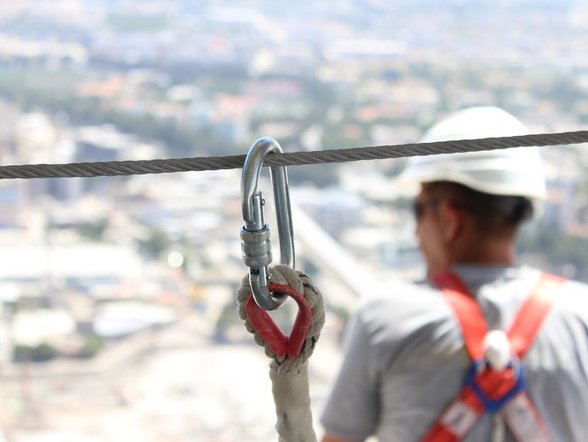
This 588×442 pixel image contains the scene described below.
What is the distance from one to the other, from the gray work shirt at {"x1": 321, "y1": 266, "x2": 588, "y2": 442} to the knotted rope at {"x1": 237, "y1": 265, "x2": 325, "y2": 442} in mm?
508

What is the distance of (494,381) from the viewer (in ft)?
3.45

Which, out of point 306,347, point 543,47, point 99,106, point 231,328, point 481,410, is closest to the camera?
point 306,347

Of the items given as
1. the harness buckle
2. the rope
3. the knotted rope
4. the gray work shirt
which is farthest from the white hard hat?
the knotted rope

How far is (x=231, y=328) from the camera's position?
9039mm

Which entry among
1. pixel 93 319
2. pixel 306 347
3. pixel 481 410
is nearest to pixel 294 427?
pixel 306 347

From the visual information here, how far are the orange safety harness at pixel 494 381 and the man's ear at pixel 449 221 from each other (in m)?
0.11

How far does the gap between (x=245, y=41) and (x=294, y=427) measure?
15162 millimetres

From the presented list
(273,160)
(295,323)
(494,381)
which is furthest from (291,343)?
(494,381)

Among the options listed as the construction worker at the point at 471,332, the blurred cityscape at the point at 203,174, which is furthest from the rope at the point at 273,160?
the blurred cityscape at the point at 203,174

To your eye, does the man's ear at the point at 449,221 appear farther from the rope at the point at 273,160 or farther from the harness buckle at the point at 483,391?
the rope at the point at 273,160

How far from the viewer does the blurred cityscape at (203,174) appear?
326 inches

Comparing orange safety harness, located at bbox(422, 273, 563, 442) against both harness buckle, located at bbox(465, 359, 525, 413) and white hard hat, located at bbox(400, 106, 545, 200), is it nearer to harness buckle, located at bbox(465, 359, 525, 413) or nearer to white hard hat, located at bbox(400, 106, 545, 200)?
harness buckle, located at bbox(465, 359, 525, 413)

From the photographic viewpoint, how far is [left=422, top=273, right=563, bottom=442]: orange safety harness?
1.05 metres

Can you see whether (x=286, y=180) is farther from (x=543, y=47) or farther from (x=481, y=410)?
(x=543, y=47)
